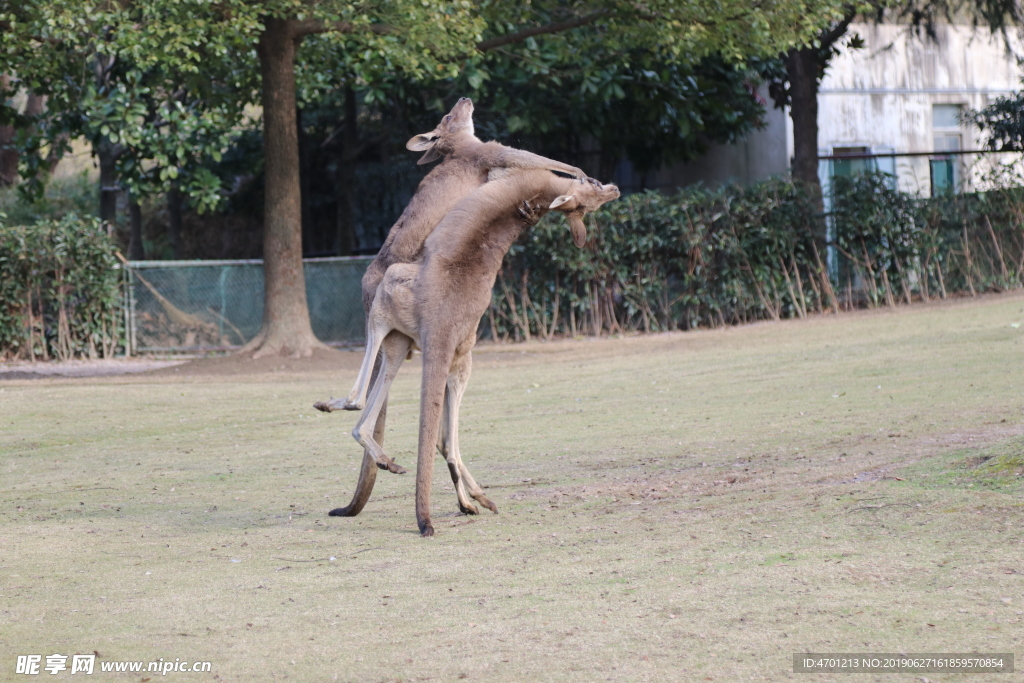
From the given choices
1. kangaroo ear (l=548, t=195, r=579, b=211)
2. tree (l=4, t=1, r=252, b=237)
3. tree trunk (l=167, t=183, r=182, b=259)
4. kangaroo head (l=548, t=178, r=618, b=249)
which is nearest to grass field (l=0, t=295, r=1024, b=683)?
kangaroo head (l=548, t=178, r=618, b=249)

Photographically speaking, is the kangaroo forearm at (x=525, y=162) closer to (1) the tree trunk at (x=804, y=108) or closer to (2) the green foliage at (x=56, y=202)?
(1) the tree trunk at (x=804, y=108)

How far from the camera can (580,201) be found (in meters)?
6.74

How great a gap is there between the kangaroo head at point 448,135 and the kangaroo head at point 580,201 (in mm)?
847

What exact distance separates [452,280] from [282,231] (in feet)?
40.0

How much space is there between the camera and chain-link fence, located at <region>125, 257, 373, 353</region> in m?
20.3

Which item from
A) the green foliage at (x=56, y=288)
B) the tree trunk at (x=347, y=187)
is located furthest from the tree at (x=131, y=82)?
the tree trunk at (x=347, y=187)

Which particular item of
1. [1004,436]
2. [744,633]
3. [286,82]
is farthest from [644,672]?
[286,82]

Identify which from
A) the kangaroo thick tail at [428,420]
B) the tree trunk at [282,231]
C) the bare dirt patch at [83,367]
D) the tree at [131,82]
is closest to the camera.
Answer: the kangaroo thick tail at [428,420]

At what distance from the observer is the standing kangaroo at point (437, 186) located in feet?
22.9

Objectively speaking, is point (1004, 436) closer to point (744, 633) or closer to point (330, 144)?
point (744, 633)

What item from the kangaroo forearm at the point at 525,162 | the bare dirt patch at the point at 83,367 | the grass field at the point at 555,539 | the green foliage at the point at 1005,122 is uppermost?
the green foliage at the point at 1005,122

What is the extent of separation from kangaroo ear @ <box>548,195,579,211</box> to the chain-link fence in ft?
48.5

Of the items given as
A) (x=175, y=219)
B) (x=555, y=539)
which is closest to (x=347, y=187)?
(x=175, y=219)

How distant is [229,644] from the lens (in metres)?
4.71
